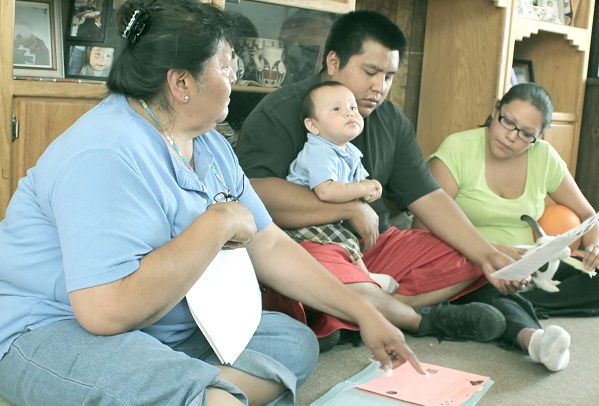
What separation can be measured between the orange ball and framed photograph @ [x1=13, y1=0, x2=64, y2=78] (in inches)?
72.5

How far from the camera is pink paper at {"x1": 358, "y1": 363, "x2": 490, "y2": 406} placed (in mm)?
1698

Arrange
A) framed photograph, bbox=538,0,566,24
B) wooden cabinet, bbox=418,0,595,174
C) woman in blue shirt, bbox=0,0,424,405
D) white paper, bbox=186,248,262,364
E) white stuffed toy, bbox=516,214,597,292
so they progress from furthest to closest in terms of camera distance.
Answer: framed photograph, bbox=538,0,566,24 → wooden cabinet, bbox=418,0,595,174 → white stuffed toy, bbox=516,214,597,292 → white paper, bbox=186,248,262,364 → woman in blue shirt, bbox=0,0,424,405

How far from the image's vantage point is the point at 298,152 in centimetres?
227

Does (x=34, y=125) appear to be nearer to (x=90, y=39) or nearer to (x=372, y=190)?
(x=90, y=39)

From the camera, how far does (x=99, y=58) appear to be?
91.4 inches

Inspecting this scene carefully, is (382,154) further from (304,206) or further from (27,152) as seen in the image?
(27,152)

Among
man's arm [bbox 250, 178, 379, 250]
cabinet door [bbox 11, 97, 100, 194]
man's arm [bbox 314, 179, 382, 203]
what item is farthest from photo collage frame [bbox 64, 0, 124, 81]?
man's arm [bbox 314, 179, 382, 203]

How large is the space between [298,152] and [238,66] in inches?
20.9

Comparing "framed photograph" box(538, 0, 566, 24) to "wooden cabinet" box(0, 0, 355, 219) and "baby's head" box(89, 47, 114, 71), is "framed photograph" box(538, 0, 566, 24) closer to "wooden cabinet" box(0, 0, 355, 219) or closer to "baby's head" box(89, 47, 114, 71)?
"baby's head" box(89, 47, 114, 71)

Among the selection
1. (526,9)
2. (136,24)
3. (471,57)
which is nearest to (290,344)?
(136,24)

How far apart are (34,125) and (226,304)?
1052 mm

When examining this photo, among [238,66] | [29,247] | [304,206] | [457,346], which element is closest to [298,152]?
[304,206]

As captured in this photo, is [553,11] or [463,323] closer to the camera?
[463,323]

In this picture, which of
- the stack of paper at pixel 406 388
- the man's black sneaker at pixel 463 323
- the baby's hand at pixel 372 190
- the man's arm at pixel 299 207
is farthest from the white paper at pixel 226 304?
the man's black sneaker at pixel 463 323
